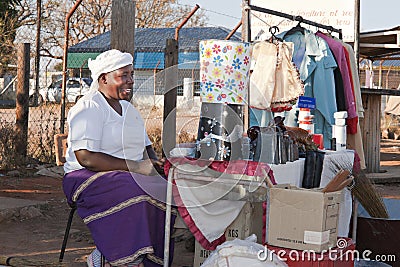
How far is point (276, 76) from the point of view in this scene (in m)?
6.02

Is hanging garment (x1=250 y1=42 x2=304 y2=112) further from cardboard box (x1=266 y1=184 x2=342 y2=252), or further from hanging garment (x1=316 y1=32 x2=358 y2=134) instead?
cardboard box (x1=266 y1=184 x2=342 y2=252)

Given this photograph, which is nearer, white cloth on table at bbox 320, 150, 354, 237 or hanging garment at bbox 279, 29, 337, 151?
white cloth on table at bbox 320, 150, 354, 237

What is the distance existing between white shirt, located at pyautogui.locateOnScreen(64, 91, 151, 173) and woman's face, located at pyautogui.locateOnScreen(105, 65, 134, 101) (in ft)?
0.27

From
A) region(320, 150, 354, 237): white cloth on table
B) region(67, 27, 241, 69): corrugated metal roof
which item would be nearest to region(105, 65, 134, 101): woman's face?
region(320, 150, 354, 237): white cloth on table

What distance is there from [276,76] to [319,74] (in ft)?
3.30

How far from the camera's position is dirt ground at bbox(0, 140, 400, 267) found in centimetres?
501

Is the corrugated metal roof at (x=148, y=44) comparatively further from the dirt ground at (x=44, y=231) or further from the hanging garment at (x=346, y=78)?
the hanging garment at (x=346, y=78)

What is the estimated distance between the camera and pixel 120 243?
3.92 m

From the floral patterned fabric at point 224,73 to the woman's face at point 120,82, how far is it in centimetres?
59

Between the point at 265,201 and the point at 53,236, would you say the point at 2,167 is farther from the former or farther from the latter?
the point at 265,201

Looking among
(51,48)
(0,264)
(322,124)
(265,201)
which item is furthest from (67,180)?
(51,48)

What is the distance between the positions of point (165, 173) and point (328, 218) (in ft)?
3.02

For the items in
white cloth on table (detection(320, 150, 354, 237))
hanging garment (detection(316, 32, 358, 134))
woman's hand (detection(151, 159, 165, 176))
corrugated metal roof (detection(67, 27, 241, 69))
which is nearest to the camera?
woman's hand (detection(151, 159, 165, 176))

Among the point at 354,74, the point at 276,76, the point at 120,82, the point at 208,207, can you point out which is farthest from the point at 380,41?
the point at 208,207
